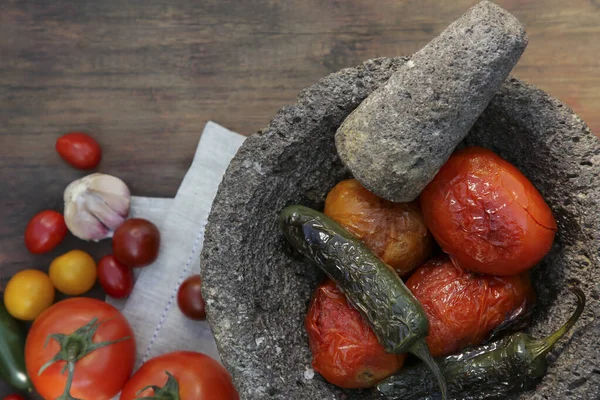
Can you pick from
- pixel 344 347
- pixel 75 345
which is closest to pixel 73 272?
pixel 75 345

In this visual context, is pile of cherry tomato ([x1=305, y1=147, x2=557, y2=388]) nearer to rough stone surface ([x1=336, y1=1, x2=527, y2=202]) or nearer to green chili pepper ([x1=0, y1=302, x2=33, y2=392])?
rough stone surface ([x1=336, y1=1, x2=527, y2=202])

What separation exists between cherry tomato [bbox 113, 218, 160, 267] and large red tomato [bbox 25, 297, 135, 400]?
12cm

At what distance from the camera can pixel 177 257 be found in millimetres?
1486

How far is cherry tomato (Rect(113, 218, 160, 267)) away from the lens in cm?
140

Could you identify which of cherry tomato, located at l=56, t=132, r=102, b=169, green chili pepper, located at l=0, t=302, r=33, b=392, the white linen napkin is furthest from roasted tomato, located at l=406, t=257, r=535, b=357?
green chili pepper, located at l=0, t=302, r=33, b=392

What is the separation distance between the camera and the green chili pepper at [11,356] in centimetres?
148

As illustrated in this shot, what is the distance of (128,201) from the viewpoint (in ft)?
4.85

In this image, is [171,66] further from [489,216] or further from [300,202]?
[489,216]

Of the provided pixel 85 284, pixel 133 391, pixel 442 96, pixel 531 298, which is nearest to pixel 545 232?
pixel 531 298

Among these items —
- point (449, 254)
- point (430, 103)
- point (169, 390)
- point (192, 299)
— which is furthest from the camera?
point (192, 299)

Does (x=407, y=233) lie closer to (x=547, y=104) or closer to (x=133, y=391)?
(x=547, y=104)

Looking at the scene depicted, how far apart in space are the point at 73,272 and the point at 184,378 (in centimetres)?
39

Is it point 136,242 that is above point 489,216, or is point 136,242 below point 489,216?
below

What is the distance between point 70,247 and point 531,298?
108 centimetres
